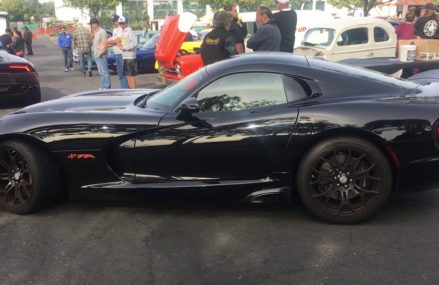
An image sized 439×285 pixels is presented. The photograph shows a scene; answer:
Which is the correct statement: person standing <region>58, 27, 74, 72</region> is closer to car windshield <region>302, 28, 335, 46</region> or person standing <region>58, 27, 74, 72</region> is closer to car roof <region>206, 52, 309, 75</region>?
car windshield <region>302, 28, 335, 46</region>

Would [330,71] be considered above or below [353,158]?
above

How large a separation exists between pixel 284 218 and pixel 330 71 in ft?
3.95

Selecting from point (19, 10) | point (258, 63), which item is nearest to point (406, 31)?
point (258, 63)

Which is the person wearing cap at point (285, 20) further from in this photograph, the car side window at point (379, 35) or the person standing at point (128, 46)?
the person standing at point (128, 46)

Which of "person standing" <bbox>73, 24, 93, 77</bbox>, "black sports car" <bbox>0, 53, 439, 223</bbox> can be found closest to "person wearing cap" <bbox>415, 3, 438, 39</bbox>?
"black sports car" <bbox>0, 53, 439, 223</bbox>

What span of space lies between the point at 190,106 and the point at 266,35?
3.77m

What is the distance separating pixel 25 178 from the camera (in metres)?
3.82

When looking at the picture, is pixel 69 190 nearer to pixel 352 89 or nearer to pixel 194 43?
pixel 352 89

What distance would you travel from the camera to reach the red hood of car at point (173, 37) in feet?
33.1

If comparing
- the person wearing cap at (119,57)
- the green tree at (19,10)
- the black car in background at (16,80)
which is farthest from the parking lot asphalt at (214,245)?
the green tree at (19,10)

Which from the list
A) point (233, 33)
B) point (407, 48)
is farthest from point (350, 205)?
point (407, 48)

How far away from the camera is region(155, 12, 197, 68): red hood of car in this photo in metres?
10.1

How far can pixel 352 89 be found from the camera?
3658 mm

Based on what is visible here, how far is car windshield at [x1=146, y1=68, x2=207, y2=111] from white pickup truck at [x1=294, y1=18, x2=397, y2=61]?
6.66 metres
